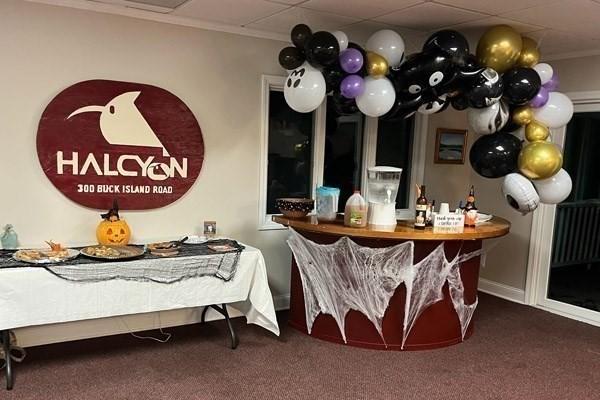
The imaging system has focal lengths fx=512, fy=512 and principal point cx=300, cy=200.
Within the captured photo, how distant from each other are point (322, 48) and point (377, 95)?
52 centimetres

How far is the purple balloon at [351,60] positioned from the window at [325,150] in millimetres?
883

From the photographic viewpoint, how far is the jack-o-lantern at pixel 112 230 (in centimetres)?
344

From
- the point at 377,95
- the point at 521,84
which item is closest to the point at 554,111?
the point at 521,84

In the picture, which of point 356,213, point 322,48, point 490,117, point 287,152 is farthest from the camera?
point 287,152

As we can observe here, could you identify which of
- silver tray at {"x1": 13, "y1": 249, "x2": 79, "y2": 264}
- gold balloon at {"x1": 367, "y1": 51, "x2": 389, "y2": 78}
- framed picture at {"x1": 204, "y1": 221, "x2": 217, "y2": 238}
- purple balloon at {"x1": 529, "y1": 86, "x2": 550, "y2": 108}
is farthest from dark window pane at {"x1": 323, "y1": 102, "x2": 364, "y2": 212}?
silver tray at {"x1": 13, "y1": 249, "x2": 79, "y2": 264}

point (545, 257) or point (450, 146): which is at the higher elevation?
point (450, 146)

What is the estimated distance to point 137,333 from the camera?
12.4ft

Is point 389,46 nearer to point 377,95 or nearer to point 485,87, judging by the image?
point 377,95

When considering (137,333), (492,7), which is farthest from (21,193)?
(492,7)

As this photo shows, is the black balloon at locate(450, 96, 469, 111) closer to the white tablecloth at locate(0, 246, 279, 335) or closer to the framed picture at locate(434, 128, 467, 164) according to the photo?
the framed picture at locate(434, 128, 467, 164)

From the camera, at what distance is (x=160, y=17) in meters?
3.62

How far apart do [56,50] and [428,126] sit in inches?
135

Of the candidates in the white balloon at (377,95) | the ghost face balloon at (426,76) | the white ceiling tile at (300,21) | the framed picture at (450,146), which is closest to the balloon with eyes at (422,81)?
the ghost face balloon at (426,76)

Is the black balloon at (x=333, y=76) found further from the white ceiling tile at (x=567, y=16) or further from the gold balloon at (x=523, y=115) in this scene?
the gold balloon at (x=523, y=115)
